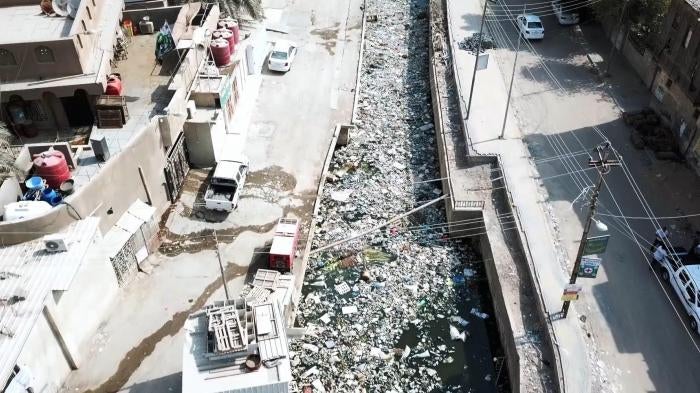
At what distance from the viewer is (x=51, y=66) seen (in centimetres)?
2195

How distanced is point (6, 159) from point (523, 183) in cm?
1967

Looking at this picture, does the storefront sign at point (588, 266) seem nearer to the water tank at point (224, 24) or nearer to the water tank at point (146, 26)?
the water tank at point (224, 24)

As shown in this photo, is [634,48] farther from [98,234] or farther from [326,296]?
[98,234]

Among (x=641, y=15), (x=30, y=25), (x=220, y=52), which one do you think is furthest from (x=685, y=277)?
(x=30, y=25)

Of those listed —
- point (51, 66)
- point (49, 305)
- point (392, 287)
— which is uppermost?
point (51, 66)

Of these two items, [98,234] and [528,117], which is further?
[528,117]

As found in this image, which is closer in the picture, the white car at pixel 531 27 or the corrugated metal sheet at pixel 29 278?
the corrugated metal sheet at pixel 29 278

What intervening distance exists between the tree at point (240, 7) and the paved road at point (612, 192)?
1492 cm

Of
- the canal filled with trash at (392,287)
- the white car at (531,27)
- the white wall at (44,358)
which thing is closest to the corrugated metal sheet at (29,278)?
the white wall at (44,358)

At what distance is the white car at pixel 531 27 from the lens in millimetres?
35594

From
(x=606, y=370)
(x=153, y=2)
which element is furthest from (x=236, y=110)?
(x=606, y=370)

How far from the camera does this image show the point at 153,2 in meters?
29.4

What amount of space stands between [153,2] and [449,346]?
22178 millimetres

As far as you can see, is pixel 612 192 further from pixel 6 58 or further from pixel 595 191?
pixel 6 58
